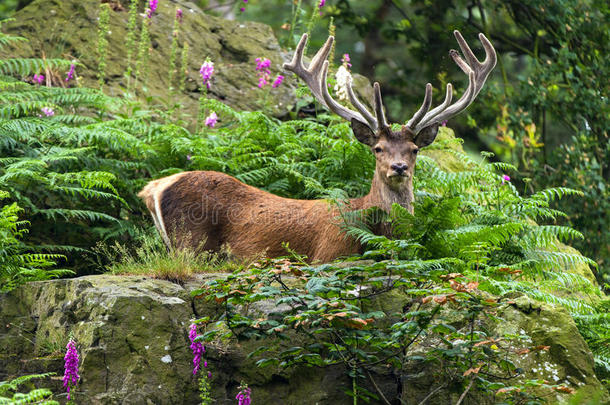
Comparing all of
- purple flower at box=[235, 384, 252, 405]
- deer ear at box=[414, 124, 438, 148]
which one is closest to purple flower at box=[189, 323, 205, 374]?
purple flower at box=[235, 384, 252, 405]

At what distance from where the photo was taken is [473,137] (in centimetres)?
1300

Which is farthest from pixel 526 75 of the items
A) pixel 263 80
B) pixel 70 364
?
pixel 70 364

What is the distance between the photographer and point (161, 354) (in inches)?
172

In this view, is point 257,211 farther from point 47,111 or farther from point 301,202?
point 47,111

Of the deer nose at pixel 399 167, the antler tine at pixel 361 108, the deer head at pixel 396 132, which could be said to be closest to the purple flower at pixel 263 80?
the deer head at pixel 396 132

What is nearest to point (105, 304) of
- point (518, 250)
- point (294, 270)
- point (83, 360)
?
point (83, 360)

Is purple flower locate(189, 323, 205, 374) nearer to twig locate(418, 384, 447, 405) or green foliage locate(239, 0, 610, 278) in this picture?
twig locate(418, 384, 447, 405)

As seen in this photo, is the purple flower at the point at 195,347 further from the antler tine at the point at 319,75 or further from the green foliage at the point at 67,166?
the antler tine at the point at 319,75

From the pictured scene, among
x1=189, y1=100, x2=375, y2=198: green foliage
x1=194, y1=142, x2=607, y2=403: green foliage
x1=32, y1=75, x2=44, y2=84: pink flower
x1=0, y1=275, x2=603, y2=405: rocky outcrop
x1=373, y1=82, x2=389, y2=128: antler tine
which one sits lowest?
x1=32, y1=75, x2=44, y2=84: pink flower

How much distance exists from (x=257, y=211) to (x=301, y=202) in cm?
41

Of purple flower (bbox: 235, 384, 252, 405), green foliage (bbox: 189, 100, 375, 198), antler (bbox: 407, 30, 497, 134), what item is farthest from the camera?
green foliage (bbox: 189, 100, 375, 198)

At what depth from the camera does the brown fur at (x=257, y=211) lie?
613 cm

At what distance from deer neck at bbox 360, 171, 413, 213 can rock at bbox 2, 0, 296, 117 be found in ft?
11.3

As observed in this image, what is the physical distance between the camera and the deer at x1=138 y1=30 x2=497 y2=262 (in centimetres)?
613
